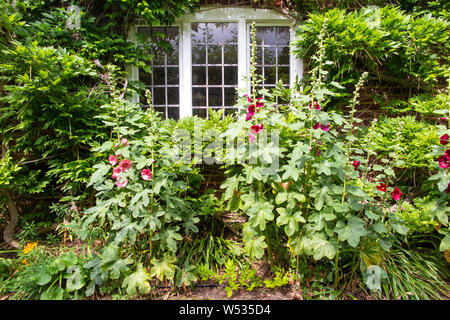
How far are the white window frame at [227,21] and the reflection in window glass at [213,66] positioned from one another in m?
0.09

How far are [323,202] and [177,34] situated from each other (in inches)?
116

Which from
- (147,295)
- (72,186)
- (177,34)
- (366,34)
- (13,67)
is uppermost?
(177,34)

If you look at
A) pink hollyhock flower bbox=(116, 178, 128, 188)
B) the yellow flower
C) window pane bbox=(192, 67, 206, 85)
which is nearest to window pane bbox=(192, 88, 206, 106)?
window pane bbox=(192, 67, 206, 85)

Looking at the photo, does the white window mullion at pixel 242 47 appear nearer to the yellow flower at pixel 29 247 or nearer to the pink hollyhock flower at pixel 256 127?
the pink hollyhock flower at pixel 256 127

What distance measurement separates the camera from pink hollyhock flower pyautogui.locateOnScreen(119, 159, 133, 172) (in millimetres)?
1860

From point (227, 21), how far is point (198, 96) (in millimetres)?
1067

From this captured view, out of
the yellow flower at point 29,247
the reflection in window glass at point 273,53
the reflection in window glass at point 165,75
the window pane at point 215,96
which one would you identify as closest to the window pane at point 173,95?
the reflection in window glass at point 165,75

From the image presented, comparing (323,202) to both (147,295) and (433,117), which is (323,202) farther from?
(433,117)

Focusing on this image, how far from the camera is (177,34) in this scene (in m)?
3.43

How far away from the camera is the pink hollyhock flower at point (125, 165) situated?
1.86m

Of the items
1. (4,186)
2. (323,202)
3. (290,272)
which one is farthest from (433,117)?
(4,186)

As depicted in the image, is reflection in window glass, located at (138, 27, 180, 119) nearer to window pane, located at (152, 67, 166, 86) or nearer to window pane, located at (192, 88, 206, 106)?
window pane, located at (152, 67, 166, 86)

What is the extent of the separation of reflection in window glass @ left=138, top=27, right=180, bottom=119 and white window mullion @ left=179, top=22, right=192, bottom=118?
77mm

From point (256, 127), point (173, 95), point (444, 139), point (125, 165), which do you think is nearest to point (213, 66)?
point (173, 95)
